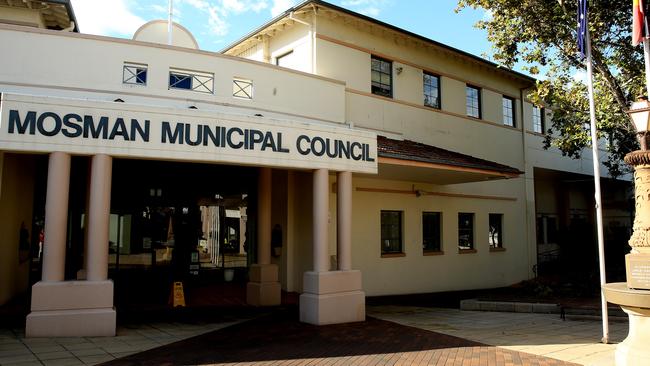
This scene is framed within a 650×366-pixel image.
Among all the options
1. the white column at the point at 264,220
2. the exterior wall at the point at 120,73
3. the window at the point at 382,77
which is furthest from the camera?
the window at the point at 382,77

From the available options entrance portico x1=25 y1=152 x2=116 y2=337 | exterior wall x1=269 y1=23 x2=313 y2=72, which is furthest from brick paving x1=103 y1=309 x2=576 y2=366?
exterior wall x1=269 y1=23 x2=313 y2=72

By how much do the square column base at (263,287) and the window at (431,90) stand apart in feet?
25.9

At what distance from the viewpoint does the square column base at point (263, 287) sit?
12.0 meters

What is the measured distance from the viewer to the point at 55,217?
8.31 meters

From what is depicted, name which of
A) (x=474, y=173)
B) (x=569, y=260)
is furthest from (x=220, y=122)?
(x=569, y=260)

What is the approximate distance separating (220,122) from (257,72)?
11.6 feet

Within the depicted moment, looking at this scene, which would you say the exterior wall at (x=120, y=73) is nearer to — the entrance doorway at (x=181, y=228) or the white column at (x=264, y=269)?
the white column at (x=264, y=269)

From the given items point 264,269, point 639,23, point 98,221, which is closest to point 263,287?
point 264,269

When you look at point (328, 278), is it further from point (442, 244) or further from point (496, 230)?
point (496, 230)

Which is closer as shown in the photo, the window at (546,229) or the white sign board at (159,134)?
the white sign board at (159,134)

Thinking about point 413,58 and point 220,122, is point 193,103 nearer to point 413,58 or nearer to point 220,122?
point 220,122

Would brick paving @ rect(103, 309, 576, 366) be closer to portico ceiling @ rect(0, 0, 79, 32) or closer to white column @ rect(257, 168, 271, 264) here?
white column @ rect(257, 168, 271, 264)

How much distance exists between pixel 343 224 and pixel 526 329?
4.13 meters

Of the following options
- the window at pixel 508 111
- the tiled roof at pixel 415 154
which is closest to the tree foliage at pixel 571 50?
the tiled roof at pixel 415 154
